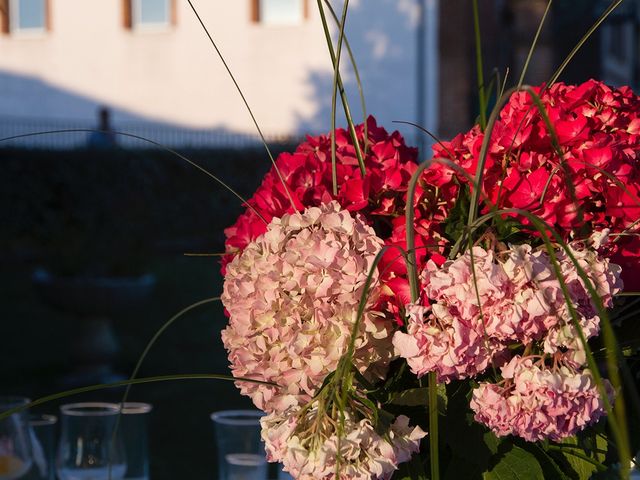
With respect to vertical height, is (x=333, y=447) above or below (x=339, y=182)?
below

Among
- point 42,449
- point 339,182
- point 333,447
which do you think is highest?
point 339,182

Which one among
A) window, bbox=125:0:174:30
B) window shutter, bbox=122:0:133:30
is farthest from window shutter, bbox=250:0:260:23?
window shutter, bbox=122:0:133:30

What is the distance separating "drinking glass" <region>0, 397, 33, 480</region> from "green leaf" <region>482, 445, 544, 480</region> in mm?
658

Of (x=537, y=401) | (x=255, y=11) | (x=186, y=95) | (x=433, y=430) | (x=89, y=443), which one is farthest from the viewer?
(x=186, y=95)

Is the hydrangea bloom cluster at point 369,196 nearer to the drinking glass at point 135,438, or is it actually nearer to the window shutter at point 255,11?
the drinking glass at point 135,438

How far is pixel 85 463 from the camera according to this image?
149 cm

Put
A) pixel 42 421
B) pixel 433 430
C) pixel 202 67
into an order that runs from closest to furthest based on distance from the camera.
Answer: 1. pixel 433 430
2. pixel 42 421
3. pixel 202 67

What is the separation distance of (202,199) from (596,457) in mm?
13813

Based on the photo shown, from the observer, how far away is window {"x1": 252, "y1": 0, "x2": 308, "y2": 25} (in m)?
17.5

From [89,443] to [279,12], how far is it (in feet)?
54.6

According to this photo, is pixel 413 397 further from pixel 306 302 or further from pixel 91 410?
pixel 91 410

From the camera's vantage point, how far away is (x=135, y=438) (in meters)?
1.53

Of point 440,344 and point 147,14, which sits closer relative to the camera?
point 440,344

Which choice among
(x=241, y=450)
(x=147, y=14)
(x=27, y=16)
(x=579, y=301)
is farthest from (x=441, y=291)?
(x=27, y=16)
